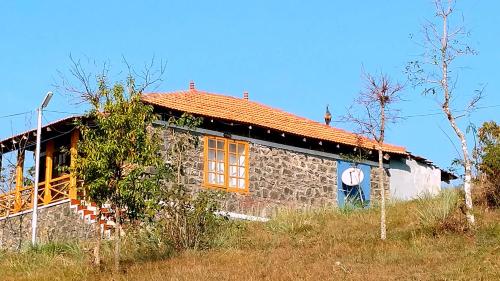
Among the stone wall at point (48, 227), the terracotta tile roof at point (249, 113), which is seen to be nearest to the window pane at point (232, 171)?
the terracotta tile roof at point (249, 113)

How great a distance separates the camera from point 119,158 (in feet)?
52.9

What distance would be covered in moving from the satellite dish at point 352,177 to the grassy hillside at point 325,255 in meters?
5.33

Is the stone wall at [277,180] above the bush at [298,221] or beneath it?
above

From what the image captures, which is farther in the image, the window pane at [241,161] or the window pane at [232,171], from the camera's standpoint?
the window pane at [241,161]

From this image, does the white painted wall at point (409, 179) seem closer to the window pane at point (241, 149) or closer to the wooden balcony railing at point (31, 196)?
the window pane at point (241, 149)

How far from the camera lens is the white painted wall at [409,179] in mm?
26969

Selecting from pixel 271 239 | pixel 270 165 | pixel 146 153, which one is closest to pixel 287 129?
pixel 270 165

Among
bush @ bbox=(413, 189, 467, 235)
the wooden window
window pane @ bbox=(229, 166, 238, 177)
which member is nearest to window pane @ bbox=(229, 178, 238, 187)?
the wooden window

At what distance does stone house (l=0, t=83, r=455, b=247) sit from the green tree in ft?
16.4

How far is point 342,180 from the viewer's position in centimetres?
2577

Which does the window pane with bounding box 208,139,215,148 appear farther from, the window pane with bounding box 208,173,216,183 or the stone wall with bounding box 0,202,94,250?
the stone wall with bounding box 0,202,94,250

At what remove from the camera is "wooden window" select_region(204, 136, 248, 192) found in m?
23.2

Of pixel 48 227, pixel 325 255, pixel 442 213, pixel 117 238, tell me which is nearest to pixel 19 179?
pixel 48 227

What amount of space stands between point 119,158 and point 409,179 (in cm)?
1367
